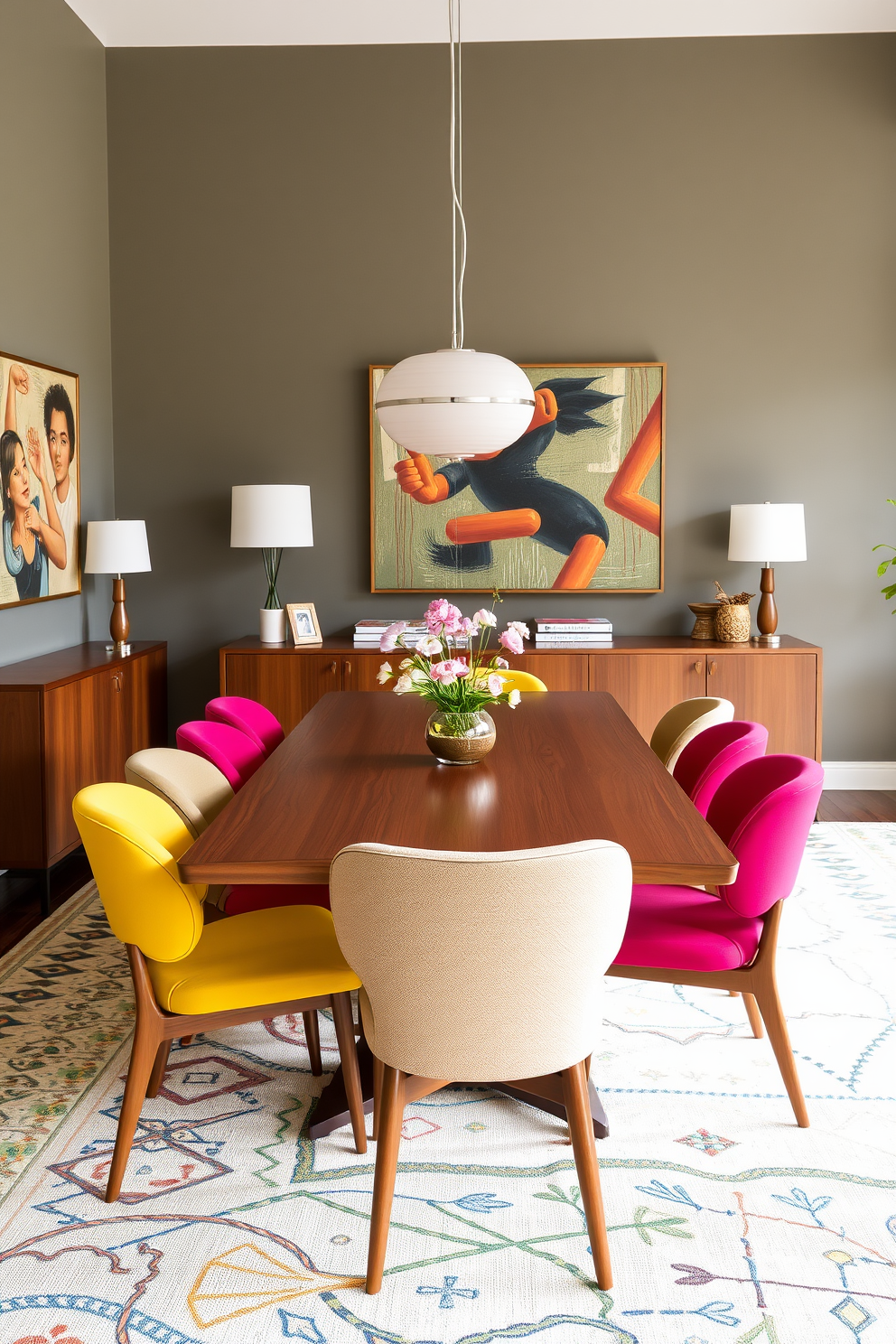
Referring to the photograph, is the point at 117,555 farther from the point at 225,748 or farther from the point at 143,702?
the point at 225,748

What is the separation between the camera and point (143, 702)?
511cm

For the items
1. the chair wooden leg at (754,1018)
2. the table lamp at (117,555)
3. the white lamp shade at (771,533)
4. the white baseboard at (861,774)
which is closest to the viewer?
the chair wooden leg at (754,1018)

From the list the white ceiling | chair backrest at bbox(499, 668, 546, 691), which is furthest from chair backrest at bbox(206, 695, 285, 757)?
the white ceiling

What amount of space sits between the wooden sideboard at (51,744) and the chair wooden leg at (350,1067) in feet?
6.37

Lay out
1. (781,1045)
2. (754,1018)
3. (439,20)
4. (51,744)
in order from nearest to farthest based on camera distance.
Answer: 1. (781,1045)
2. (754,1018)
3. (51,744)
4. (439,20)

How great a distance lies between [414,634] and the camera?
5152 millimetres

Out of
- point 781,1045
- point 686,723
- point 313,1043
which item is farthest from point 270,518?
point 781,1045

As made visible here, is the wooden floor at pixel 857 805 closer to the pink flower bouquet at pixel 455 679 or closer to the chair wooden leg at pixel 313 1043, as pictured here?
the pink flower bouquet at pixel 455 679

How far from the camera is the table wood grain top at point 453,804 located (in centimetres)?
208

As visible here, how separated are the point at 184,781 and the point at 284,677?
7.84 feet

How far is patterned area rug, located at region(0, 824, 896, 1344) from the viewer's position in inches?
76.2

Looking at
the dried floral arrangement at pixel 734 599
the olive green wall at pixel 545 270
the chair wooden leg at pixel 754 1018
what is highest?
the olive green wall at pixel 545 270

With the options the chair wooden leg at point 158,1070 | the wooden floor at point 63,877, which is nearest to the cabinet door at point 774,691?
the wooden floor at point 63,877

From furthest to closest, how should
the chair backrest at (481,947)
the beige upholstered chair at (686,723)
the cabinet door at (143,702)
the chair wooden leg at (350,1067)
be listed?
the cabinet door at (143,702) → the beige upholstered chair at (686,723) → the chair wooden leg at (350,1067) → the chair backrest at (481,947)
